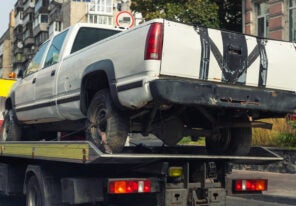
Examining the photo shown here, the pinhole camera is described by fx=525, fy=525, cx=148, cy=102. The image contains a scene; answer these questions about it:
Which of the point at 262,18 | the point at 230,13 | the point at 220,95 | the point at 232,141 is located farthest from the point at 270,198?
the point at 230,13

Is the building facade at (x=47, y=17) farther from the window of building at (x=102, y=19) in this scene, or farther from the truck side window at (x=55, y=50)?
the truck side window at (x=55, y=50)

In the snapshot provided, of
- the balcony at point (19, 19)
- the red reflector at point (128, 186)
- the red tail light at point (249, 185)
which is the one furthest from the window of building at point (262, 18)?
the balcony at point (19, 19)

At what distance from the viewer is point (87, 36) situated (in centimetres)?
782

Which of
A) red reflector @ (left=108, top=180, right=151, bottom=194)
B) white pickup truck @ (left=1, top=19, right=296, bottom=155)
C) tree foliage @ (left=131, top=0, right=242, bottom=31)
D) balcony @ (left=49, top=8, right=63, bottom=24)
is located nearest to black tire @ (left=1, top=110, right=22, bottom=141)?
white pickup truck @ (left=1, top=19, right=296, bottom=155)

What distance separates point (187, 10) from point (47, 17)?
4876 cm

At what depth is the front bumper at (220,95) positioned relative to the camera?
5109mm

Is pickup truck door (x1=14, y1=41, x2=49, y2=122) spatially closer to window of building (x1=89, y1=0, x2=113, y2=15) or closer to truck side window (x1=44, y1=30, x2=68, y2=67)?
truck side window (x1=44, y1=30, x2=68, y2=67)

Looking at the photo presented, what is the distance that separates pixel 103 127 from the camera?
5965 mm

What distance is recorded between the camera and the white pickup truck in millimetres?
5211

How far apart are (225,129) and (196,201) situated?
4.74 ft

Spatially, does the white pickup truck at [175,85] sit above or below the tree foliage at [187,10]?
below

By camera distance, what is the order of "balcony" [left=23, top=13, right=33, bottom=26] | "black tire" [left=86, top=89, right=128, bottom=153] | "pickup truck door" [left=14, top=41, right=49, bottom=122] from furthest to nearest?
1. "balcony" [left=23, top=13, right=33, bottom=26]
2. "pickup truck door" [left=14, top=41, right=49, bottom=122]
3. "black tire" [left=86, top=89, right=128, bottom=153]

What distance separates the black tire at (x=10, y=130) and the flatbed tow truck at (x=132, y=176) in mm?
2277

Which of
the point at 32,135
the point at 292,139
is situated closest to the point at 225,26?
the point at 292,139
